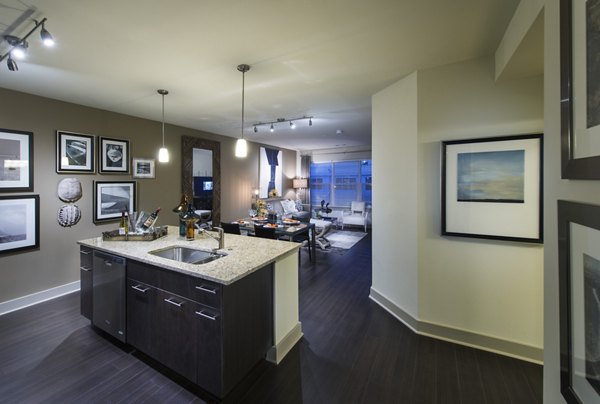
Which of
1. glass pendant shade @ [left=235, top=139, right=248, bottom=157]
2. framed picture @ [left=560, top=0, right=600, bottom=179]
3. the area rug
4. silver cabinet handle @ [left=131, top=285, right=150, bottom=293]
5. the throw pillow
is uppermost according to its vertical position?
glass pendant shade @ [left=235, top=139, right=248, bottom=157]

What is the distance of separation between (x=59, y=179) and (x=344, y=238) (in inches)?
226

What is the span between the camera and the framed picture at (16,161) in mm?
2881

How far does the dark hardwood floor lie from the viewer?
178 cm

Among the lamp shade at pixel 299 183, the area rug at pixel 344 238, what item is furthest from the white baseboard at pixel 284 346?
the lamp shade at pixel 299 183

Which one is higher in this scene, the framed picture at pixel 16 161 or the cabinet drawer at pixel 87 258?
the framed picture at pixel 16 161

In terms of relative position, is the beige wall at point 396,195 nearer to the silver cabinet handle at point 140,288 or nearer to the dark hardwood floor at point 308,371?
the dark hardwood floor at point 308,371

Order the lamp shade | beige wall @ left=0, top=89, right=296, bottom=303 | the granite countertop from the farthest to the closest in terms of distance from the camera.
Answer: the lamp shade → beige wall @ left=0, top=89, right=296, bottom=303 → the granite countertop

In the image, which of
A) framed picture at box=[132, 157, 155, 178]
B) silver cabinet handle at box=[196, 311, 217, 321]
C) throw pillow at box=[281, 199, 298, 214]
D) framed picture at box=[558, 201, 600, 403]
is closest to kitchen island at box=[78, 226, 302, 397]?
silver cabinet handle at box=[196, 311, 217, 321]

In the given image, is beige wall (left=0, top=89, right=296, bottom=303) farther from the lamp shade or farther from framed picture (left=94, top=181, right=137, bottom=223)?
the lamp shade

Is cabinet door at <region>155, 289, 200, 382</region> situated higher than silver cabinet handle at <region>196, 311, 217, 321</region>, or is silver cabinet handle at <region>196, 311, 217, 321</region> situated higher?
silver cabinet handle at <region>196, 311, 217, 321</region>

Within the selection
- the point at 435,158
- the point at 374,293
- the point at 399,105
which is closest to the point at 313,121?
the point at 399,105

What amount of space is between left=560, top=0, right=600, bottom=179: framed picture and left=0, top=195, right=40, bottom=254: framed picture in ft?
15.7

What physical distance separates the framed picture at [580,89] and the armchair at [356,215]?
6.85 metres

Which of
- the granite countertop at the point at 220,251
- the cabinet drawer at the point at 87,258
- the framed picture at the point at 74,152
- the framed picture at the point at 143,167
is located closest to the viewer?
the granite countertop at the point at 220,251
